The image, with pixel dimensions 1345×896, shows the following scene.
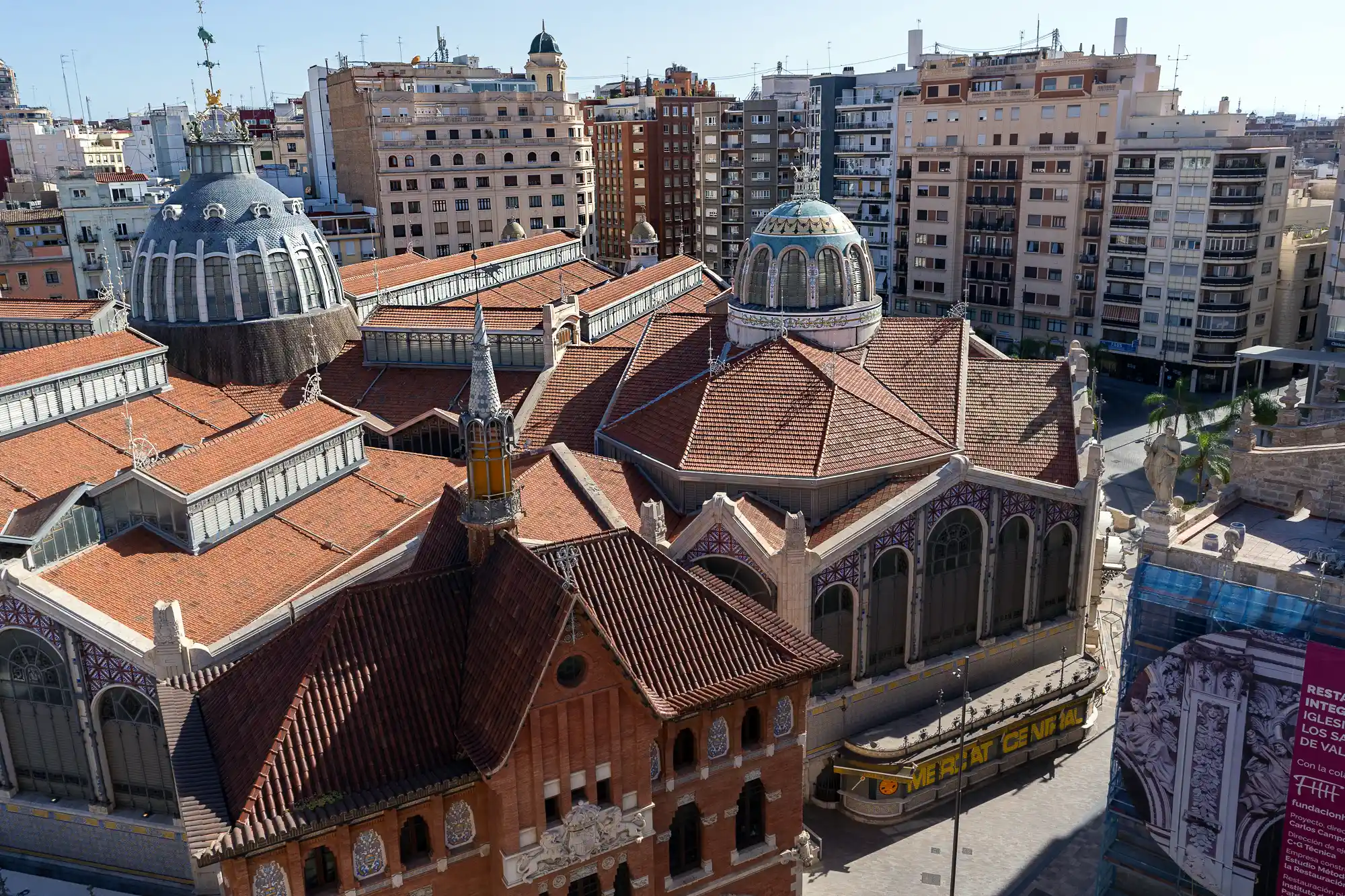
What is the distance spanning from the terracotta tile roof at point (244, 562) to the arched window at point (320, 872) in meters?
9.10

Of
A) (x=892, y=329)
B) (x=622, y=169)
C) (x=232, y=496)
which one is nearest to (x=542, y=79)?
(x=622, y=169)

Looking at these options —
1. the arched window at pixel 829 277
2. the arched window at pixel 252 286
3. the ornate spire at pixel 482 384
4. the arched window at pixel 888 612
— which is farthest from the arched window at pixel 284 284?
the arched window at pixel 888 612

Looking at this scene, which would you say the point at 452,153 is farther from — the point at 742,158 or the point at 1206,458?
the point at 1206,458

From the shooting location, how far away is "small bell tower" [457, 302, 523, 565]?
2950 centimetres

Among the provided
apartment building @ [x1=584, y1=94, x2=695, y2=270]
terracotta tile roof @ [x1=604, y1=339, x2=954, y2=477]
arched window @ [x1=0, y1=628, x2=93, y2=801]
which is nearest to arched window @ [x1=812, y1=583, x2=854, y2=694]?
terracotta tile roof @ [x1=604, y1=339, x2=954, y2=477]

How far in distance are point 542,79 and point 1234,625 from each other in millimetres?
108811

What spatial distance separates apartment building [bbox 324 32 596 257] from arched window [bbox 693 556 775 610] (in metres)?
70.1

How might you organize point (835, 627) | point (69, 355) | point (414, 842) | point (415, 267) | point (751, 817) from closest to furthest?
point (414, 842)
point (751, 817)
point (835, 627)
point (69, 355)
point (415, 267)

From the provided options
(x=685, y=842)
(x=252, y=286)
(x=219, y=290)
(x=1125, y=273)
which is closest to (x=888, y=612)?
(x=685, y=842)

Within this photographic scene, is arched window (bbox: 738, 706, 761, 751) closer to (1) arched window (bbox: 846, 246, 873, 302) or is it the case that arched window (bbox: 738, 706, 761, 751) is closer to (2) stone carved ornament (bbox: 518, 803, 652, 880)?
(2) stone carved ornament (bbox: 518, 803, 652, 880)

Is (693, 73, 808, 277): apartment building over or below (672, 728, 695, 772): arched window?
over

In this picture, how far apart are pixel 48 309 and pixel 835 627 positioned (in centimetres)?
4624

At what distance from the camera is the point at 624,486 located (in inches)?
1679

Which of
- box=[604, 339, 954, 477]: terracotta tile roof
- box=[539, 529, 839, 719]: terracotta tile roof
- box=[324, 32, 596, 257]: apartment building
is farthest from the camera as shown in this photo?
box=[324, 32, 596, 257]: apartment building
